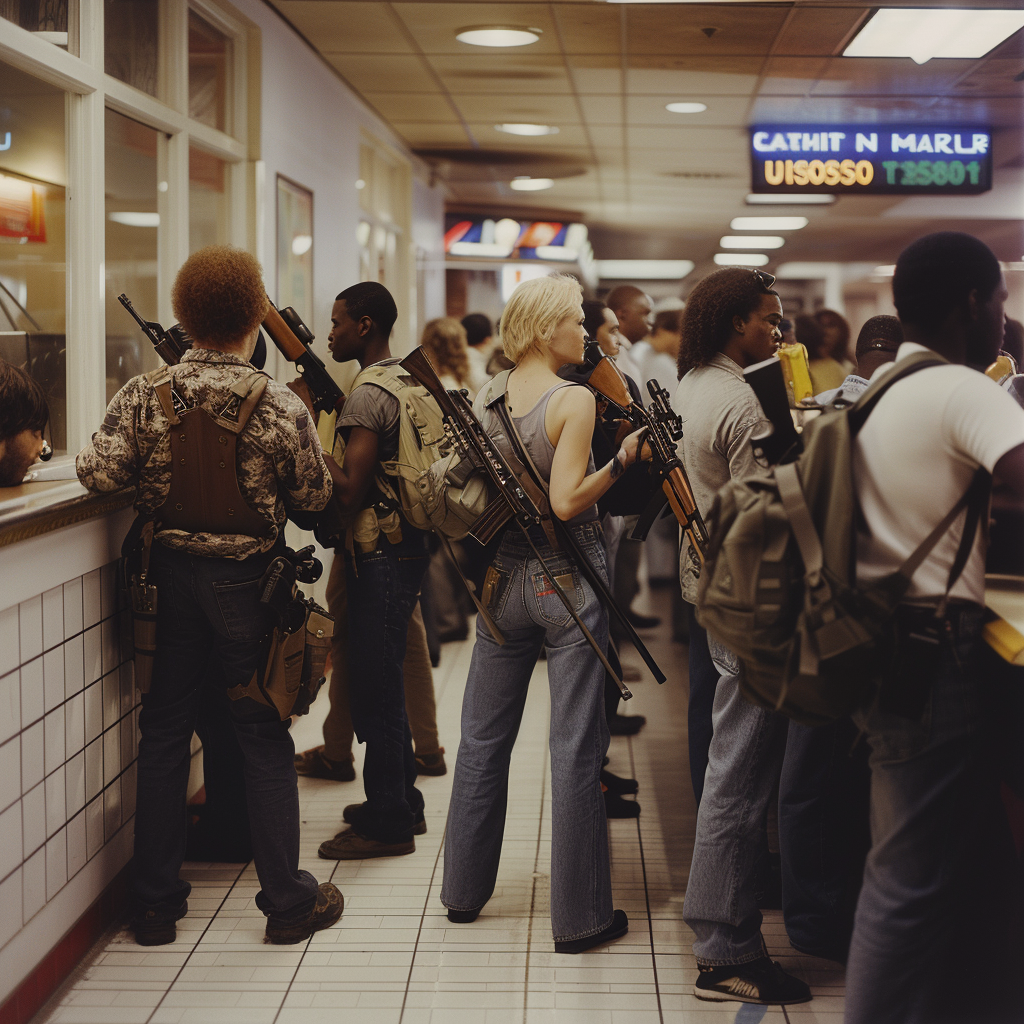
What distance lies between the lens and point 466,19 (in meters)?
4.23

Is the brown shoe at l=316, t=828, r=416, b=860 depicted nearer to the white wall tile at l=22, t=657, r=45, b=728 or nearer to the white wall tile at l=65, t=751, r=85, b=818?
the white wall tile at l=65, t=751, r=85, b=818

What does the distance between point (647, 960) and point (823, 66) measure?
3975 millimetres

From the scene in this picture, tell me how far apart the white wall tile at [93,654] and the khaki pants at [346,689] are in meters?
0.86

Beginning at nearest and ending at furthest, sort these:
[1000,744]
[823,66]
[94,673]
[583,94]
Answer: [1000,744] → [94,673] → [823,66] → [583,94]

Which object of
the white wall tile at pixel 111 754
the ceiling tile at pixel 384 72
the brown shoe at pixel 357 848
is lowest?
the brown shoe at pixel 357 848

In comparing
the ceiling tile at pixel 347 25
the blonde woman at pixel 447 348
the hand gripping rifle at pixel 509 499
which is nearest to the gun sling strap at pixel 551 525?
the hand gripping rifle at pixel 509 499

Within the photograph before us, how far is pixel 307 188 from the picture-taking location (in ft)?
16.0

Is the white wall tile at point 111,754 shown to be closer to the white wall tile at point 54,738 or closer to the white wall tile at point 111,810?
the white wall tile at point 111,810

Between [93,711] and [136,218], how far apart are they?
2023 mm

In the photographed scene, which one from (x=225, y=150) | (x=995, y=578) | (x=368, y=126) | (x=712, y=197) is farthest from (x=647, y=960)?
(x=712, y=197)

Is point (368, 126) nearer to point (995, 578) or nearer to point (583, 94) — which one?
point (583, 94)

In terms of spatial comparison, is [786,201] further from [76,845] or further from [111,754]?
[76,845]

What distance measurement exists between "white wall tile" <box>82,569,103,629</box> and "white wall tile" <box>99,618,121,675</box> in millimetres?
43

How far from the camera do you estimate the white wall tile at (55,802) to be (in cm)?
229
